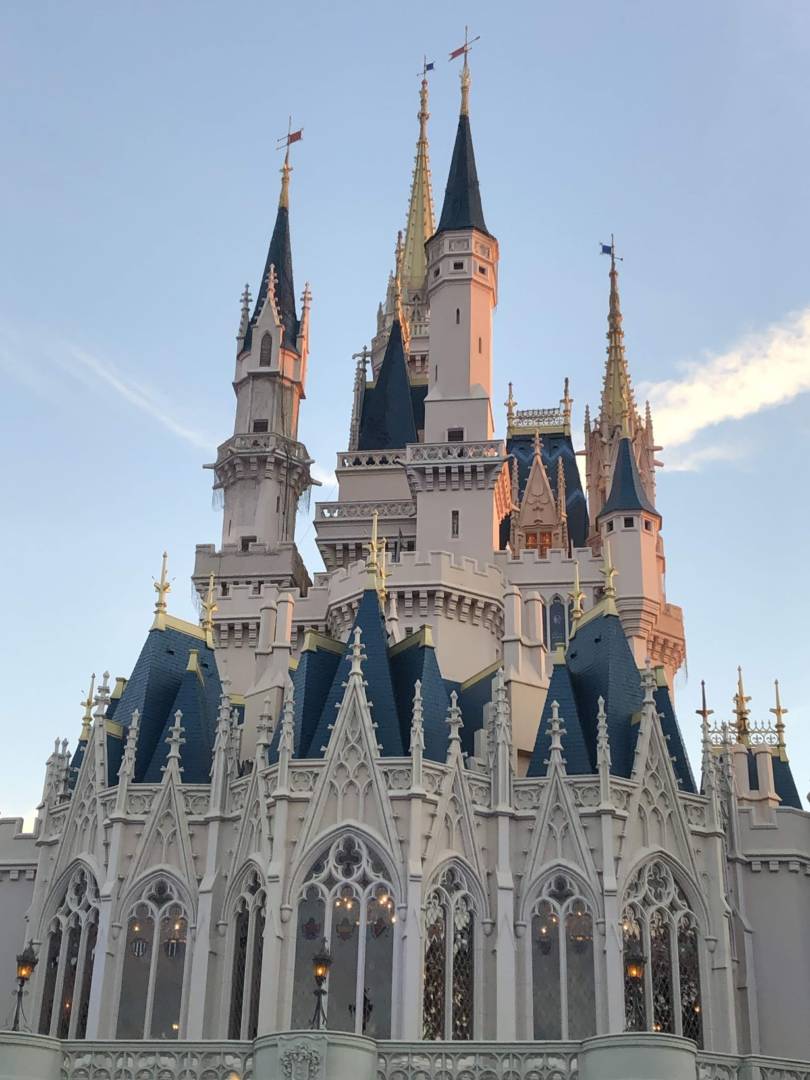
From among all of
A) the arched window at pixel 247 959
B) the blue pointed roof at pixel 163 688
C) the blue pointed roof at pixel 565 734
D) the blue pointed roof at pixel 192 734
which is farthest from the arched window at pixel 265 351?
the arched window at pixel 247 959

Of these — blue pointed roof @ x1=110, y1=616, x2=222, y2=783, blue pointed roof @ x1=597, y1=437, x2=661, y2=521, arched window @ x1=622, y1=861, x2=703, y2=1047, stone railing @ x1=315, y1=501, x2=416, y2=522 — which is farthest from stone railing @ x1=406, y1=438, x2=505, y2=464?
arched window @ x1=622, y1=861, x2=703, y2=1047

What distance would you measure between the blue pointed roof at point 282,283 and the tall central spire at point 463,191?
12.5 m

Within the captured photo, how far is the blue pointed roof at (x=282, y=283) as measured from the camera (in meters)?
70.4

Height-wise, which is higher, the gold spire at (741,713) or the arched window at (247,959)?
the gold spire at (741,713)

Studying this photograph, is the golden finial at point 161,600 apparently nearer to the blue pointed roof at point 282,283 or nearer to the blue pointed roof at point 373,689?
the blue pointed roof at point 373,689

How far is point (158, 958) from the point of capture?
34.6 meters

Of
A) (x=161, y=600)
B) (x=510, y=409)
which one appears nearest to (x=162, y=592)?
(x=161, y=600)

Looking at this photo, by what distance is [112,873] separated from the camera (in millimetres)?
35250

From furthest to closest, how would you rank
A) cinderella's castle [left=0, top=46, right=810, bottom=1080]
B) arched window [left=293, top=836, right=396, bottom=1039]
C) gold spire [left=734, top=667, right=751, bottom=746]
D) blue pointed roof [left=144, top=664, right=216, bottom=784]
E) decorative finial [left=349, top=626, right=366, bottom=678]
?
1. gold spire [left=734, top=667, right=751, bottom=746]
2. blue pointed roof [left=144, top=664, right=216, bottom=784]
3. decorative finial [left=349, top=626, right=366, bottom=678]
4. arched window [left=293, top=836, right=396, bottom=1039]
5. cinderella's castle [left=0, top=46, right=810, bottom=1080]

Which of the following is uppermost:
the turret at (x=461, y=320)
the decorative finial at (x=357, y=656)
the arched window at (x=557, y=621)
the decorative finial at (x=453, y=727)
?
the turret at (x=461, y=320)

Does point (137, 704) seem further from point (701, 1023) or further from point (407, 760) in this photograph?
point (701, 1023)

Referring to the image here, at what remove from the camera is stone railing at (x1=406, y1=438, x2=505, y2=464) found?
184 feet

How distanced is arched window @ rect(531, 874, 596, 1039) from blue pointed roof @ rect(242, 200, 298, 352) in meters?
40.9

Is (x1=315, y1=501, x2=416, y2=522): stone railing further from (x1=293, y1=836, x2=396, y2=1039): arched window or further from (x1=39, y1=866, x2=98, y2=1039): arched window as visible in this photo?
(x1=293, y1=836, x2=396, y2=1039): arched window
